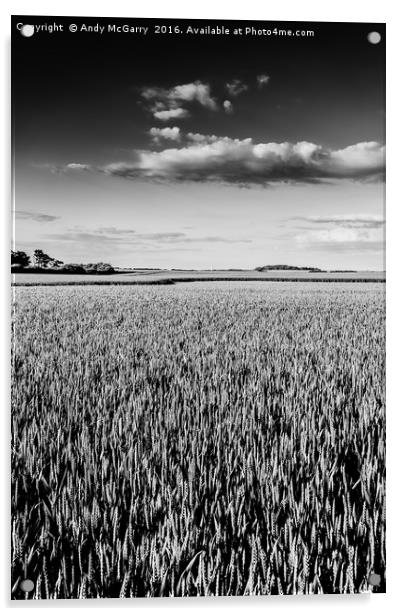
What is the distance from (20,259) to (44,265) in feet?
0.36

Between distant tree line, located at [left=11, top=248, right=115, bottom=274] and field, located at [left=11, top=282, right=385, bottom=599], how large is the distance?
0.12 meters

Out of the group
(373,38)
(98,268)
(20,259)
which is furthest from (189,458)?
(373,38)

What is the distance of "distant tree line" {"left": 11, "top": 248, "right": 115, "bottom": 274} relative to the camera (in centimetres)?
249

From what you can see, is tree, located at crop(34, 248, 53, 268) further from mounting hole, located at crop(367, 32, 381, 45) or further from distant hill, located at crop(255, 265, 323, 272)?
mounting hole, located at crop(367, 32, 381, 45)

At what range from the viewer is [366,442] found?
2443 mm

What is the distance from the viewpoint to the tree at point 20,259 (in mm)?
2484

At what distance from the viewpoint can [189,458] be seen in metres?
2.17

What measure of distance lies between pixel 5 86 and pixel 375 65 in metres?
1.76

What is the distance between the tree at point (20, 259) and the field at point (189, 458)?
0.13 metres

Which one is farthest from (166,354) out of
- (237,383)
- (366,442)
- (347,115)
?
(347,115)

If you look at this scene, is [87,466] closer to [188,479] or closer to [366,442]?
[188,479]

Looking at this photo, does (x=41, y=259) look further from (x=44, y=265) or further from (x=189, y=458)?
(x=189, y=458)

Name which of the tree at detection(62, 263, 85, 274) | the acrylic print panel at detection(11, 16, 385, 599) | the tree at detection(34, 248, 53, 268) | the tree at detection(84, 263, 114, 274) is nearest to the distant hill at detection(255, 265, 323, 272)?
the acrylic print panel at detection(11, 16, 385, 599)

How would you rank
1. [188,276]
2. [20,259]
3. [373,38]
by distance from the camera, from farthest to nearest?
[188,276] → [373,38] → [20,259]
